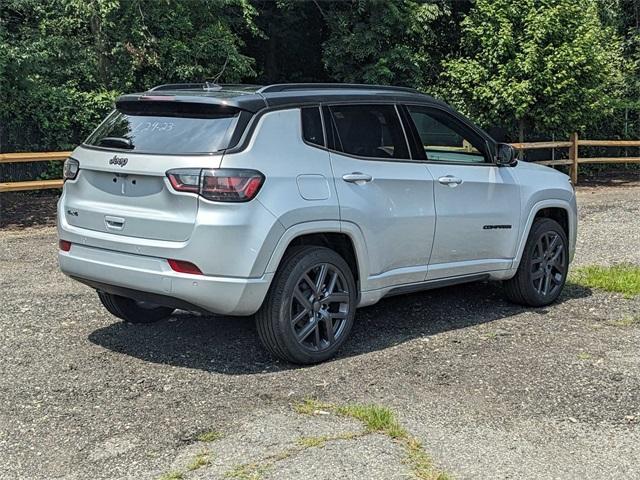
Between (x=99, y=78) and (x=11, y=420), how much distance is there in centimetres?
1387

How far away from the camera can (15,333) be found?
21.5ft

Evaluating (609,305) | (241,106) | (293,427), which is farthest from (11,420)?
(609,305)

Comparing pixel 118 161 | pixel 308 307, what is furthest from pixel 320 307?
pixel 118 161

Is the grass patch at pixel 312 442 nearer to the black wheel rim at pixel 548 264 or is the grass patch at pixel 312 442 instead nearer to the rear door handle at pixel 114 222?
the rear door handle at pixel 114 222

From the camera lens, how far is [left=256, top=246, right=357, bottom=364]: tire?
5566mm

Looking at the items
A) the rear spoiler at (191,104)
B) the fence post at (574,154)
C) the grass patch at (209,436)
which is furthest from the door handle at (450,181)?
the fence post at (574,154)

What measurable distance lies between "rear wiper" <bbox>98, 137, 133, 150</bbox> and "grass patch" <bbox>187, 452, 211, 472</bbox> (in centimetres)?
227

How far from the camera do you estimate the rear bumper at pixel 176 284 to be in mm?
5332

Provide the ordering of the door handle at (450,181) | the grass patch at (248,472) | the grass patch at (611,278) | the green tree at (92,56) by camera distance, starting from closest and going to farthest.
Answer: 1. the grass patch at (248,472)
2. the door handle at (450,181)
3. the grass patch at (611,278)
4. the green tree at (92,56)

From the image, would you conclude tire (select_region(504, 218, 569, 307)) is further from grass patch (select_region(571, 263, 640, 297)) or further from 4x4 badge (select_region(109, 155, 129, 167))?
4x4 badge (select_region(109, 155, 129, 167))

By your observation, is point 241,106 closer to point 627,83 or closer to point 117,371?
point 117,371

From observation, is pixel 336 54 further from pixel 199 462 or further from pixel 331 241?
pixel 199 462

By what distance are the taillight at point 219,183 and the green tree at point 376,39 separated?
15.4 meters

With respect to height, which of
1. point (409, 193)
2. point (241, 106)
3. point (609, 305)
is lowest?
point (609, 305)
